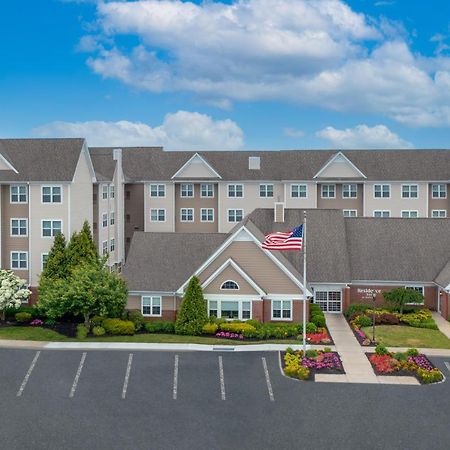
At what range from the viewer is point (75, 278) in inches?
Result: 1683

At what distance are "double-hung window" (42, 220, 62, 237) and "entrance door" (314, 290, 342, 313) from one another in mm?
22603

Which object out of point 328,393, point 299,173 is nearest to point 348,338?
point 328,393

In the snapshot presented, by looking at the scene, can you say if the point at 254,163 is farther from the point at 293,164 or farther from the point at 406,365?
the point at 406,365

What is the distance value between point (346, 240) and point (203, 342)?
60.8 ft

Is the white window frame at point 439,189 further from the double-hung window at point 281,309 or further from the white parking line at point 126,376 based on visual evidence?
the white parking line at point 126,376

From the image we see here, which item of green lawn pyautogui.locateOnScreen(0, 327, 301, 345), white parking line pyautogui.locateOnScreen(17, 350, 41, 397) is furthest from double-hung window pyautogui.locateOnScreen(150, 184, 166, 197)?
white parking line pyautogui.locateOnScreen(17, 350, 41, 397)

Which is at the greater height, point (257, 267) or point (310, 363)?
point (257, 267)

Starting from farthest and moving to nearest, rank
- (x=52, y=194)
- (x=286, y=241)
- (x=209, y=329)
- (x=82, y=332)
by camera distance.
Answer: (x=52, y=194) → (x=209, y=329) → (x=82, y=332) → (x=286, y=241)

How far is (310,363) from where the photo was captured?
111ft

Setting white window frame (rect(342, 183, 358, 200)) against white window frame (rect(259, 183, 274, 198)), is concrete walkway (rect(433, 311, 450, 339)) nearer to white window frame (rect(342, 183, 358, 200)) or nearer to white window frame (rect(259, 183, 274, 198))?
white window frame (rect(342, 183, 358, 200))

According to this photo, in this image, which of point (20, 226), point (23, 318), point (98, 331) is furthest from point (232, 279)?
point (20, 226)

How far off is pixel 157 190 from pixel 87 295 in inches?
1321

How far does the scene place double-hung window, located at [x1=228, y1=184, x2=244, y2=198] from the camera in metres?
72.0

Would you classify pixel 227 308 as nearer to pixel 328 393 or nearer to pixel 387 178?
pixel 328 393
